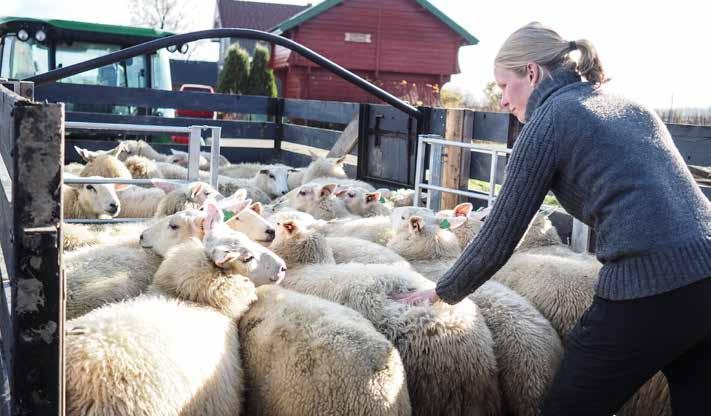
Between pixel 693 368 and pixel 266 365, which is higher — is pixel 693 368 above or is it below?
above

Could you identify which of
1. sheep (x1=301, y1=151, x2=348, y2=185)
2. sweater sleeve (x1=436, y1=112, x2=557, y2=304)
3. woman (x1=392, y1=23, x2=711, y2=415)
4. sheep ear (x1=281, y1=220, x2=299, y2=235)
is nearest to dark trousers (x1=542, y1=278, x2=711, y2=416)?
woman (x1=392, y1=23, x2=711, y2=415)

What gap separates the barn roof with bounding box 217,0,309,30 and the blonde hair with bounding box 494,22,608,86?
50295mm

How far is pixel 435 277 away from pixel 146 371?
233 centimetres

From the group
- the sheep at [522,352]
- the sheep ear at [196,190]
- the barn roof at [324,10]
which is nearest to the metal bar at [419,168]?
the sheep ear at [196,190]

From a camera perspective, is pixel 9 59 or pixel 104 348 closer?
pixel 104 348

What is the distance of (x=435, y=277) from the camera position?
4.77 m

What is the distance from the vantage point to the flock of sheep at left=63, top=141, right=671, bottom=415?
2920 millimetres

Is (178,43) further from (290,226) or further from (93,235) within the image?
(290,226)

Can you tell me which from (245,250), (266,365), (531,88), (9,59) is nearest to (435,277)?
(245,250)

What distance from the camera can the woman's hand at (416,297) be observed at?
3203 millimetres

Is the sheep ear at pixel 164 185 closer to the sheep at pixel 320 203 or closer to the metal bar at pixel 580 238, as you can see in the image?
the sheep at pixel 320 203

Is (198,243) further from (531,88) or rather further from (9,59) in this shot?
(9,59)

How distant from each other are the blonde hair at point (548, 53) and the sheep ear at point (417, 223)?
8.04 feet

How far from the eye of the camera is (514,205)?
106 inches
